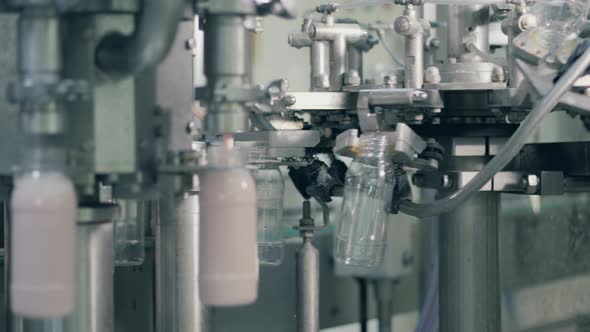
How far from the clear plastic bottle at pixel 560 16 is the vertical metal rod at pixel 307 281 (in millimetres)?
575

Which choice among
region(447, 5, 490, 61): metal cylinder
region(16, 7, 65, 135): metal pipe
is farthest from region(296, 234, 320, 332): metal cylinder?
region(16, 7, 65, 135): metal pipe

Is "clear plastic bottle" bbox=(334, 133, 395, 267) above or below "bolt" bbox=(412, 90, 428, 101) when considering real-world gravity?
below

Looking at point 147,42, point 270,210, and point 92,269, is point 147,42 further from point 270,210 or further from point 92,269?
point 270,210

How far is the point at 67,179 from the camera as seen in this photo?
1.14 metres

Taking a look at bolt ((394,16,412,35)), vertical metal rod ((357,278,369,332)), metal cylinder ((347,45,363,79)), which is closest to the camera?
bolt ((394,16,412,35))

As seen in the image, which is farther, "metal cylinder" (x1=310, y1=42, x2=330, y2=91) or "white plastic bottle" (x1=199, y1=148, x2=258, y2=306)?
"metal cylinder" (x1=310, y1=42, x2=330, y2=91)

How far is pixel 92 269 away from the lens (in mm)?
1292

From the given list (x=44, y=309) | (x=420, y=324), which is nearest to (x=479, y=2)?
(x=420, y=324)

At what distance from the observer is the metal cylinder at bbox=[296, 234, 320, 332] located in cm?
204

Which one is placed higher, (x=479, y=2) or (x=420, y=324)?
(x=479, y=2)

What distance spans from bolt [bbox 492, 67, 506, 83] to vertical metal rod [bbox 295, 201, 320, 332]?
453 millimetres

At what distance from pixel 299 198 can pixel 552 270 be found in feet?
2.22

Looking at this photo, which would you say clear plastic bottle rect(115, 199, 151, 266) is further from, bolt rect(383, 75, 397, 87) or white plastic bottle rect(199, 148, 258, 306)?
white plastic bottle rect(199, 148, 258, 306)

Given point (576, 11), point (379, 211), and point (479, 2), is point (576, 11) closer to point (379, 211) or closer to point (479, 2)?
point (479, 2)
